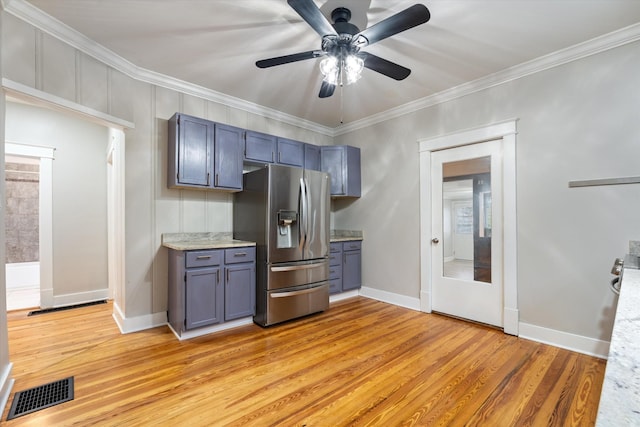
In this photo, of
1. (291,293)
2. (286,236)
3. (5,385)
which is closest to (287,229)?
(286,236)

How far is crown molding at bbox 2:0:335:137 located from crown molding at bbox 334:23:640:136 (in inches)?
58.8

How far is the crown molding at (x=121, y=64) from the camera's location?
81.2 inches

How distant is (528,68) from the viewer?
2770 mm

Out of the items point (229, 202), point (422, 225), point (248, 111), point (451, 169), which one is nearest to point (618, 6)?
point (451, 169)

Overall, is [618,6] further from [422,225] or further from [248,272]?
[248,272]

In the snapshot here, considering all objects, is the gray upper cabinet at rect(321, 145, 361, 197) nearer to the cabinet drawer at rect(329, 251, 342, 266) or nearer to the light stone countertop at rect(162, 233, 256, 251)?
the cabinet drawer at rect(329, 251, 342, 266)

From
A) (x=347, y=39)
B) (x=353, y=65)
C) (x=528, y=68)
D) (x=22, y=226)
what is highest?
(x=528, y=68)

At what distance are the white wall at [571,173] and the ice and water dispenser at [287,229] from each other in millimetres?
2149

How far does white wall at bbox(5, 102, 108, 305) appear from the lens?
3.68 metres

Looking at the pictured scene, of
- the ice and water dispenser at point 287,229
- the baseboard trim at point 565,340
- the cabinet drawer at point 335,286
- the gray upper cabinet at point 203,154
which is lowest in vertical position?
the baseboard trim at point 565,340

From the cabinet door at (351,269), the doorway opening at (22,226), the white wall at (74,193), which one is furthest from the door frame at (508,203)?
the doorway opening at (22,226)

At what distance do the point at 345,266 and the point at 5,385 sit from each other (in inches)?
131

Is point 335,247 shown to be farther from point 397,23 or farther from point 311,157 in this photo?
point 397,23

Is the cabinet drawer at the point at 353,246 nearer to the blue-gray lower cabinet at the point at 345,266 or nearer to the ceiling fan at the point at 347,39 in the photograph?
the blue-gray lower cabinet at the point at 345,266
